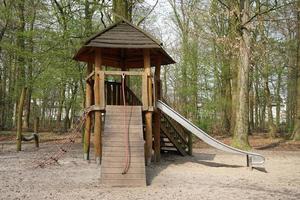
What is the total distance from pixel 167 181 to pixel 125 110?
8.72 ft

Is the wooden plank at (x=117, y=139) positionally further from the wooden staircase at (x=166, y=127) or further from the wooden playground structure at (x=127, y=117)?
the wooden staircase at (x=166, y=127)

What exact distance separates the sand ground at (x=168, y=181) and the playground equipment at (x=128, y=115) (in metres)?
0.54

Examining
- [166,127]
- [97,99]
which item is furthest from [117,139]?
[166,127]

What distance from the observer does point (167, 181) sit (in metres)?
9.77

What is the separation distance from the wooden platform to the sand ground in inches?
14.1

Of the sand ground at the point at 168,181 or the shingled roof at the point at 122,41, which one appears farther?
the shingled roof at the point at 122,41

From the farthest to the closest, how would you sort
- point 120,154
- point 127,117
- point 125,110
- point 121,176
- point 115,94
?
point 115,94, point 125,110, point 127,117, point 120,154, point 121,176

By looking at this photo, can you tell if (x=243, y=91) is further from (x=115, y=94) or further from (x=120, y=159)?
(x=120, y=159)

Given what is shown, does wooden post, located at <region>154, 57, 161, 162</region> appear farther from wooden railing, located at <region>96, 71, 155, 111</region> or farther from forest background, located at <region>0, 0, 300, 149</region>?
forest background, located at <region>0, 0, 300, 149</region>

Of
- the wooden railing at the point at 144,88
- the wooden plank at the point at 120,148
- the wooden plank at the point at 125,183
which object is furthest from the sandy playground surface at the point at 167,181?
the wooden railing at the point at 144,88

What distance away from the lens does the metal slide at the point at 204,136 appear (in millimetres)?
11984

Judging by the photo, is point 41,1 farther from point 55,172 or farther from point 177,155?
point 55,172

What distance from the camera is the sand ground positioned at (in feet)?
26.7

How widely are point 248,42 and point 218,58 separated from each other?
13638mm
